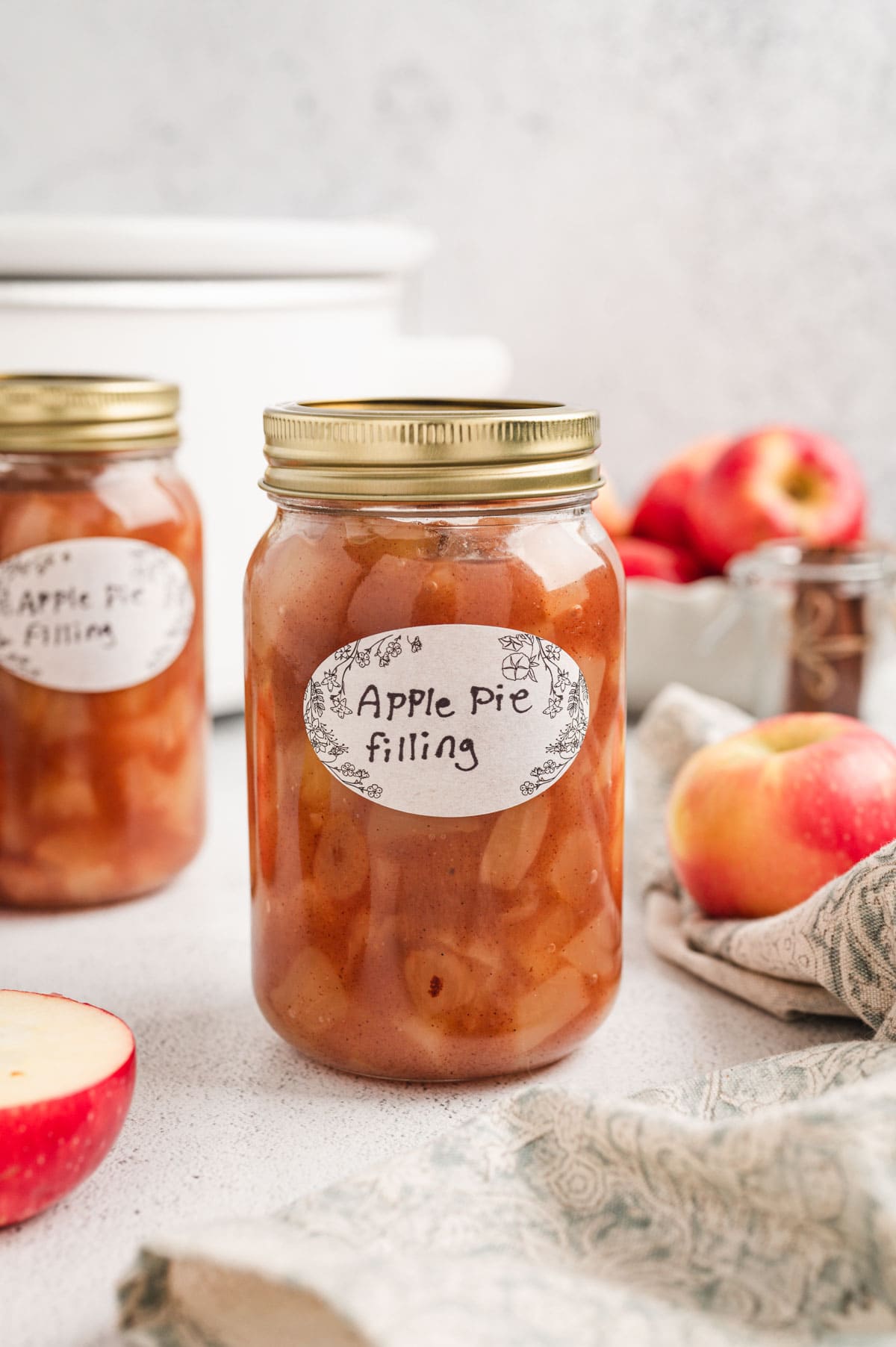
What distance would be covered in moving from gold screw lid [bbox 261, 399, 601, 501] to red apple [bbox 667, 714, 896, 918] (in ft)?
0.71

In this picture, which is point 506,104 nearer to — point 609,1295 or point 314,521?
point 314,521

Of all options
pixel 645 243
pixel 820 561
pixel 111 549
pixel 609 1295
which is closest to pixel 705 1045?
pixel 609 1295

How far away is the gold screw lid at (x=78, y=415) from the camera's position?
0.70 meters

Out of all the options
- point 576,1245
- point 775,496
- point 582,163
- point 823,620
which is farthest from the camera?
point 582,163

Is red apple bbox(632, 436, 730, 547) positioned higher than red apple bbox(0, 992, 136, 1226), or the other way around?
red apple bbox(632, 436, 730, 547)

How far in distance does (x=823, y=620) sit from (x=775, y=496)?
0.15 metres

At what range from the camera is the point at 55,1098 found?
1.53 feet

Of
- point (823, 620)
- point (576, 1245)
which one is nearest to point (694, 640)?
point (823, 620)

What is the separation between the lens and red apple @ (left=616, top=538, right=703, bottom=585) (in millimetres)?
1155

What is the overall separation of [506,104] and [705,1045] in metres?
1.05

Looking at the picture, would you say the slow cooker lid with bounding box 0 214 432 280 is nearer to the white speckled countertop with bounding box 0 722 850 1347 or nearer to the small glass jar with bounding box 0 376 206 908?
the small glass jar with bounding box 0 376 206 908

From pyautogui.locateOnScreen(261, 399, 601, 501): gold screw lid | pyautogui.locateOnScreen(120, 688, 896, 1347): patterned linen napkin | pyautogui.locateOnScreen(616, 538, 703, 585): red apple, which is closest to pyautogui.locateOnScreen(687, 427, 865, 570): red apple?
pyautogui.locateOnScreen(616, 538, 703, 585): red apple

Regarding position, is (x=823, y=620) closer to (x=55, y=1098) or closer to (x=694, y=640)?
(x=694, y=640)

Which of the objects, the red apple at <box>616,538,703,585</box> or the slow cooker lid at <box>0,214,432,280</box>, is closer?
the slow cooker lid at <box>0,214,432,280</box>
